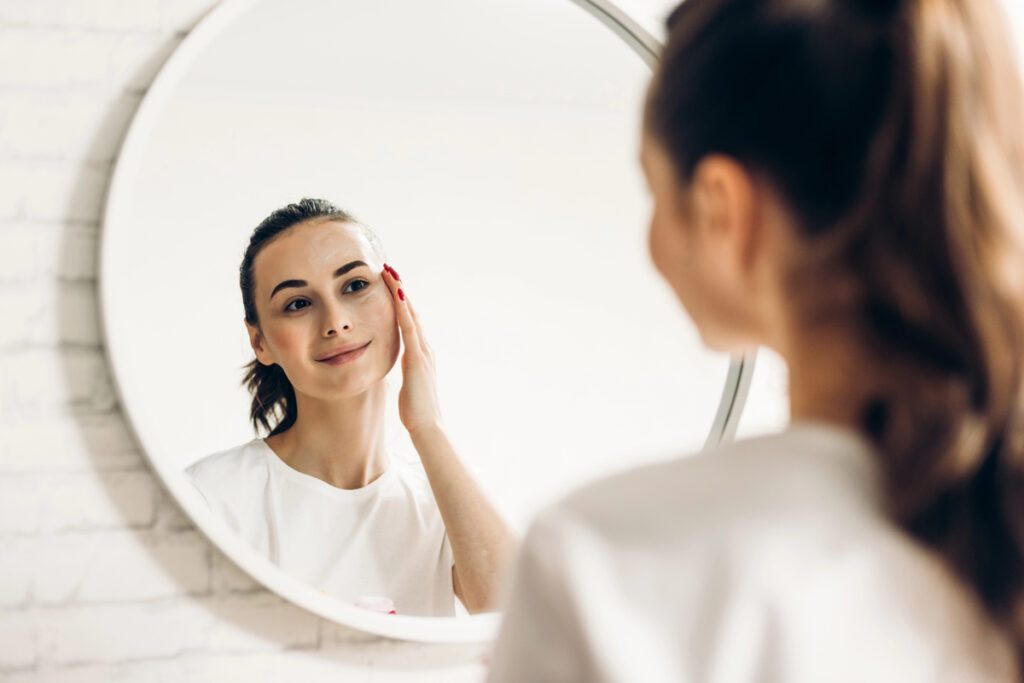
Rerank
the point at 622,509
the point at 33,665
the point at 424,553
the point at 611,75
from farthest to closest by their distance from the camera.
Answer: the point at 611,75 < the point at 424,553 < the point at 33,665 < the point at 622,509

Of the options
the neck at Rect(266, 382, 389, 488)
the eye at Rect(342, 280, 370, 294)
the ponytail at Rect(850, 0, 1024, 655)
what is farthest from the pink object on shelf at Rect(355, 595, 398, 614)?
the ponytail at Rect(850, 0, 1024, 655)

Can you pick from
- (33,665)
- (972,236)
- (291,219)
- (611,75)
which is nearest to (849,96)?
(972,236)

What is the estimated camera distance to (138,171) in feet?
2.87

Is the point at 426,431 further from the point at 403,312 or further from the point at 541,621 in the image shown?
the point at 541,621

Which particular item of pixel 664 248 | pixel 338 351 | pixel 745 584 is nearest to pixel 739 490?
pixel 745 584

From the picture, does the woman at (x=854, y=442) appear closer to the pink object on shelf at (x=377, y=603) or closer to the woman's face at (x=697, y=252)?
the woman's face at (x=697, y=252)

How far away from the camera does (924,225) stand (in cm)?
37

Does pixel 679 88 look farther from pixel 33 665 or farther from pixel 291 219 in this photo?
pixel 33 665

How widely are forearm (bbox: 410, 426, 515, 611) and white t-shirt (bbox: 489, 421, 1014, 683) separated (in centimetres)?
61

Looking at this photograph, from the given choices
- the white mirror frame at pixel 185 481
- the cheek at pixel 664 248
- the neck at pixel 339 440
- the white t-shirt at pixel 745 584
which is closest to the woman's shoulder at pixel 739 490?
the white t-shirt at pixel 745 584

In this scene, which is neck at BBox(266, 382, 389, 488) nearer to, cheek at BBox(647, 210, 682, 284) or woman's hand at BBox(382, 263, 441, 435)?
woman's hand at BBox(382, 263, 441, 435)

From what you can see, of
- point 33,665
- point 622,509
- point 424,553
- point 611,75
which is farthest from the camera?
point 611,75

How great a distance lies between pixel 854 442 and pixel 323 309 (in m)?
0.66

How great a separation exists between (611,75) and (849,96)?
30.4 inches
